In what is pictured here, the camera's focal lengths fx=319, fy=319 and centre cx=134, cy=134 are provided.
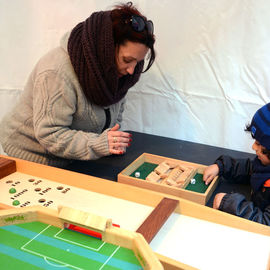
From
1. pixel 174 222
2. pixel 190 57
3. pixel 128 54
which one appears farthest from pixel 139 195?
pixel 190 57

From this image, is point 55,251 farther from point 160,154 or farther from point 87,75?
point 160,154

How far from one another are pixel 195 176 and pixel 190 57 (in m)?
0.63

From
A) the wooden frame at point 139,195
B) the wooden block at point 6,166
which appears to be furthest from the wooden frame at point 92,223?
the wooden block at point 6,166

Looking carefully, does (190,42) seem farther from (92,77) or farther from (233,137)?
(92,77)

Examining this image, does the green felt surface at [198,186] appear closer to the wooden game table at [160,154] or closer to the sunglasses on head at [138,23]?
the wooden game table at [160,154]

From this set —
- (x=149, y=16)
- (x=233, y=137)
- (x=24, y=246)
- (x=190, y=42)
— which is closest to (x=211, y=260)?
(x=24, y=246)

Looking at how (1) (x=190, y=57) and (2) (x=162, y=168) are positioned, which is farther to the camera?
(1) (x=190, y=57)

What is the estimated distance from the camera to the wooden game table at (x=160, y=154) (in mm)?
1062

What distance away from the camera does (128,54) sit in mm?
1023

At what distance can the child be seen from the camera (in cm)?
84

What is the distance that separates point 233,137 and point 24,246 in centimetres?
118

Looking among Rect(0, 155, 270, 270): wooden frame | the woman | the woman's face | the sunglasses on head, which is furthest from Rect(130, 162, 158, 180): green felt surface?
the sunglasses on head

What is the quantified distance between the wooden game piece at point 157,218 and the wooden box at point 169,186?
0.15m

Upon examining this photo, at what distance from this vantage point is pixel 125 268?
47 cm
